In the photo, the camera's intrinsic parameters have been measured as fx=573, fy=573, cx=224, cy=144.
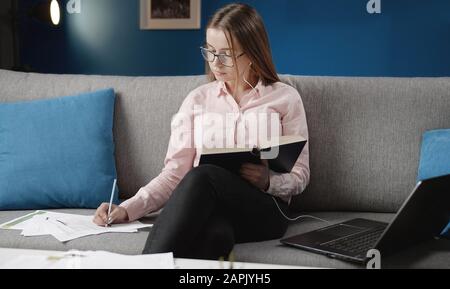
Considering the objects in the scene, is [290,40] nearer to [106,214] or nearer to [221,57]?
[221,57]

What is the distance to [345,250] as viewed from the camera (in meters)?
1.48

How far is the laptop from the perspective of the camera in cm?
133

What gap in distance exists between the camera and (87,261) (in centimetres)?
110

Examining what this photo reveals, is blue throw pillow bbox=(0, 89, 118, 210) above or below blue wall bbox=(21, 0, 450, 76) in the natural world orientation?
below

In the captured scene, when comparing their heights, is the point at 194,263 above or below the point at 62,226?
above

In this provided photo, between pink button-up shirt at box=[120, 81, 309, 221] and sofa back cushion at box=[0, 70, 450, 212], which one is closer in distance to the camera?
pink button-up shirt at box=[120, 81, 309, 221]

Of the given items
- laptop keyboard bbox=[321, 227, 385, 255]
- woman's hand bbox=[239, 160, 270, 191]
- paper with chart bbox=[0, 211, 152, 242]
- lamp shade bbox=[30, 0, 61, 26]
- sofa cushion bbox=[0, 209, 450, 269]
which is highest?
lamp shade bbox=[30, 0, 61, 26]

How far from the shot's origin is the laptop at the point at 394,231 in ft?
4.38

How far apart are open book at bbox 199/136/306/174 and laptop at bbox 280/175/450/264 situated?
232mm

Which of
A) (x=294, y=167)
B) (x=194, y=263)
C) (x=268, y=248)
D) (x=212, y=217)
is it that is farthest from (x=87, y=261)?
(x=294, y=167)

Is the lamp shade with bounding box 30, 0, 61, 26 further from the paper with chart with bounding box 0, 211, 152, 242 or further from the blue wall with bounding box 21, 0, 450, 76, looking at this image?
the paper with chart with bounding box 0, 211, 152, 242

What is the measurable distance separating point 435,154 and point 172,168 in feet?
2.77

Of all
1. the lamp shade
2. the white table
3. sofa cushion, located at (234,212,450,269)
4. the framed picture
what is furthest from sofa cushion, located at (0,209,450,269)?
the framed picture

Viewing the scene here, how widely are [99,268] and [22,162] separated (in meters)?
1.07
